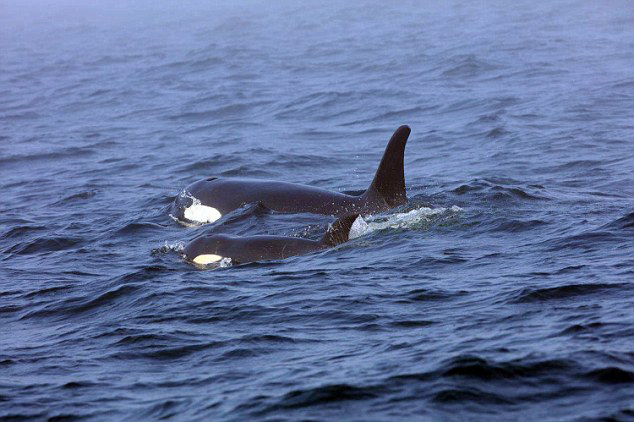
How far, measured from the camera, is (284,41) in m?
44.4

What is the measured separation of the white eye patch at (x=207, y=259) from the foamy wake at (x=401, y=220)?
1689 millimetres

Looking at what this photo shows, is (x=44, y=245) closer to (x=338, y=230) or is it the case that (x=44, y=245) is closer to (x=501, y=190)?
(x=338, y=230)

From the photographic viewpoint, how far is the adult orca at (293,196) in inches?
538

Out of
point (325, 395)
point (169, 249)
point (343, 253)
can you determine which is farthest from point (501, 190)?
point (325, 395)

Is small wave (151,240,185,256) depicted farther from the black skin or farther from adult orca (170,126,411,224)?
adult orca (170,126,411,224)

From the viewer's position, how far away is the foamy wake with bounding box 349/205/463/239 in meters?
12.9

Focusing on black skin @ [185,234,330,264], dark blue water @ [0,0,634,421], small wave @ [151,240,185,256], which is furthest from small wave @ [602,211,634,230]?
small wave @ [151,240,185,256]

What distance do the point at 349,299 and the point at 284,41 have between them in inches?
1388

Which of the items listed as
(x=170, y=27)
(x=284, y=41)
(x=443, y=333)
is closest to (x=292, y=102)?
(x=284, y=41)

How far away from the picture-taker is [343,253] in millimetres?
12047

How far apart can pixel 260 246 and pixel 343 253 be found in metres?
0.96

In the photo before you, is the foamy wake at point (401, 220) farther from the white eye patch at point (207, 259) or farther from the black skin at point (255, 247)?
the white eye patch at point (207, 259)

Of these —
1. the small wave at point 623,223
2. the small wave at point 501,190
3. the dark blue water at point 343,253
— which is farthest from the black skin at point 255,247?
the small wave at point 501,190

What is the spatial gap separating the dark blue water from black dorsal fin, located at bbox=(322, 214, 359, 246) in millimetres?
169
